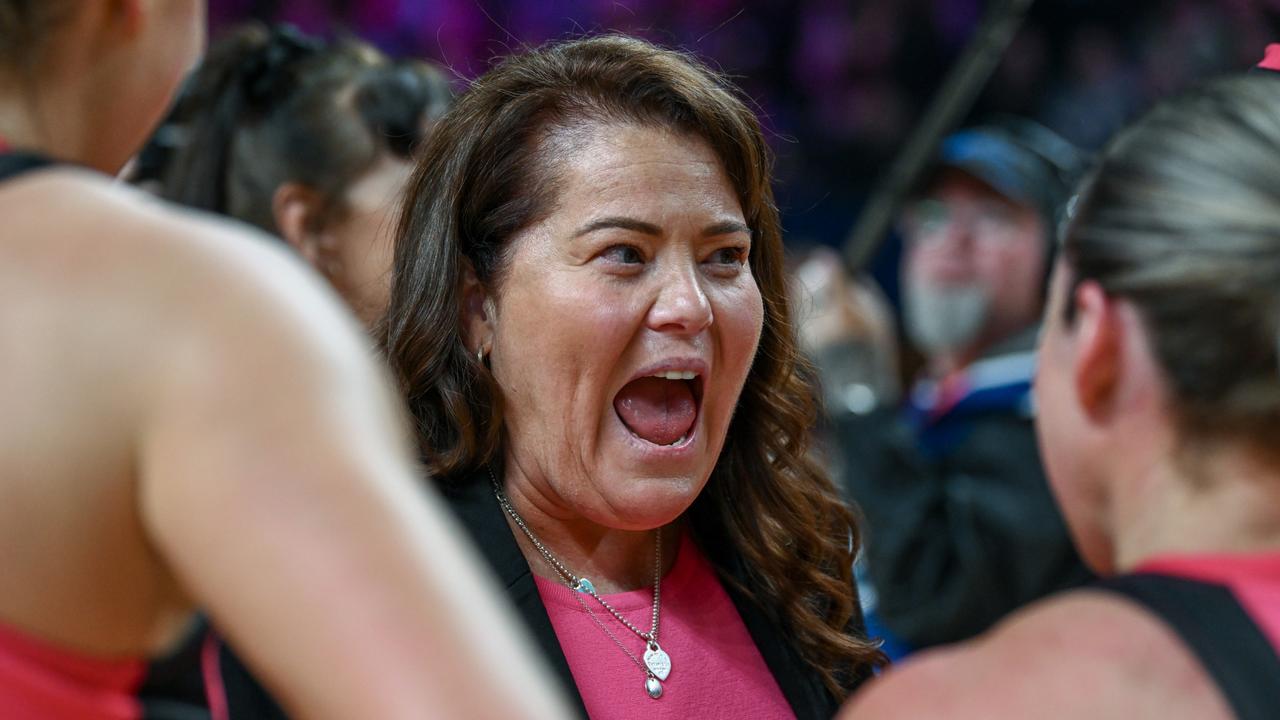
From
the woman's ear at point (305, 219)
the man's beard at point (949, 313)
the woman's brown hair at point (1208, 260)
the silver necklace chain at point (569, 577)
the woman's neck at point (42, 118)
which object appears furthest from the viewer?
the man's beard at point (949, 313)

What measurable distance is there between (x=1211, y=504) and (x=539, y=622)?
995 millimetres

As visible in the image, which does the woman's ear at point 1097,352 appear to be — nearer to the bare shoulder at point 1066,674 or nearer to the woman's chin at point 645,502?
the bare shoulder at point 1066,674

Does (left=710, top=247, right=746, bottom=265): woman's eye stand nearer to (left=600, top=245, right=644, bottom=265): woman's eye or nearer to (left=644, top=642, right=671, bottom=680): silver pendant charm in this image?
(left=600, top=245, right=644, bottom=265): woman's eye

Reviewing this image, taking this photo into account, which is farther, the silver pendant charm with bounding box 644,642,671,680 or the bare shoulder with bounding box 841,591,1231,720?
the silver pendant charm with bounding box 644,642,671,680

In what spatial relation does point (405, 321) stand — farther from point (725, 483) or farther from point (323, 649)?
point (323, 649)

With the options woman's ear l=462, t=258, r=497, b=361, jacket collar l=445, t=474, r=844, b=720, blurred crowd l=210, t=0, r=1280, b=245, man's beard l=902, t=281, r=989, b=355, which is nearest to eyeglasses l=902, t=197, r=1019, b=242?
man's beard l=902, t=281, r=989, b=355

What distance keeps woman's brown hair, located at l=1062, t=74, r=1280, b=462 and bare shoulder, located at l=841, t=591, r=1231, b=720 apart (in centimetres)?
19

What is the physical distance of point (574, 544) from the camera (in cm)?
220

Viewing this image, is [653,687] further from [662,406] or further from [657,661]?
[662,406]

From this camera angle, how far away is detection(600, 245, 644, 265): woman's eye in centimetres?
213

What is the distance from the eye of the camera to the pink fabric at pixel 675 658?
6.61ft

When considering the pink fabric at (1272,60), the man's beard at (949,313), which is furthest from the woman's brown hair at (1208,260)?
the man's beard at (949,313)

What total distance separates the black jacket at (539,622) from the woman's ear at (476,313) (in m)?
0.20

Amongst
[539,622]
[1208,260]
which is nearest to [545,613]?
[539,622]
